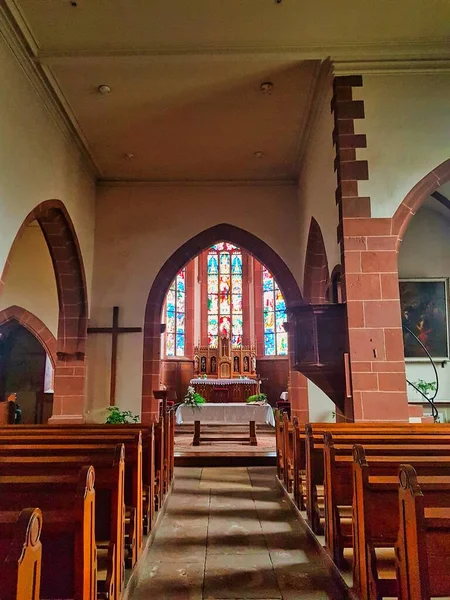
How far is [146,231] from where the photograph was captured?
8.59 m

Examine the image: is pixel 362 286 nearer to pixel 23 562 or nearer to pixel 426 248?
pixel 426 248

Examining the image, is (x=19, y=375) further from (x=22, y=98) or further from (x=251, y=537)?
(x=251, y=537)

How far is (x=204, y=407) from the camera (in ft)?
27.6

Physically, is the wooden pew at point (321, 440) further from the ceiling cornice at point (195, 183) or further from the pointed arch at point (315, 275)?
the ceiling cornice at point (195, 183)

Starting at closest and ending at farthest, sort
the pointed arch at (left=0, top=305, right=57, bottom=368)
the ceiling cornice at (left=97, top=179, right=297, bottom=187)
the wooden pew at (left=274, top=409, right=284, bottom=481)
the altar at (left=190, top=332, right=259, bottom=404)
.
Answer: the wooden pew at (left=274, top=409, right=284, bottom=481) < the ceiling cornice at (left=97, top=179, right=297, bottom=187) < the pointed arch at (left=0, top=305, right=57, bottom=368) < the altar at (left=190, top=332, right=259, bottom=404)

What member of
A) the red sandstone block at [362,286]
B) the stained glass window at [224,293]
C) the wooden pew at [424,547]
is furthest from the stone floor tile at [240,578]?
the stained glass window at [224,293]

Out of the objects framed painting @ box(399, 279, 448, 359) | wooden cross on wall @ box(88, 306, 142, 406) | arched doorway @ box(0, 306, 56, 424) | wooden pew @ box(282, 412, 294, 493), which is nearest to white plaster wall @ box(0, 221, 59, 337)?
arched doorway @ box(0, 306, 56, 424)

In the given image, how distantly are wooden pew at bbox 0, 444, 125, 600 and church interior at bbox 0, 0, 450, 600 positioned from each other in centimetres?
2

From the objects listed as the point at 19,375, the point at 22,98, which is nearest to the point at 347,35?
the point at 22,98

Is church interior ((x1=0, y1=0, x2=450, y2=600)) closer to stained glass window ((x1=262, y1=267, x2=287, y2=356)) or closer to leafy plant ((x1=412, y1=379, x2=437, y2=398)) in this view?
leafy plant ((x1=412, y1=379, x2=437, y2=398))

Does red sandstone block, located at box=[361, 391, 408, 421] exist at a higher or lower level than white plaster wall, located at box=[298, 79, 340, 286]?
lower

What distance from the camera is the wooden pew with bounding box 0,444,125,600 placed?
7.10 ft

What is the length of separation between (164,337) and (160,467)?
9281mm

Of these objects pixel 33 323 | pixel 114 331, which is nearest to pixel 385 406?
pixel 114 331
